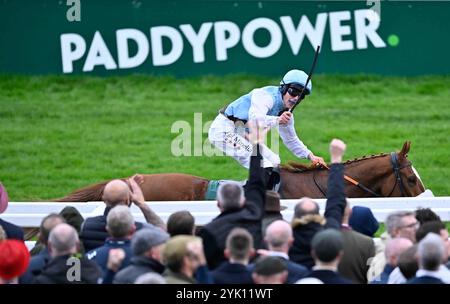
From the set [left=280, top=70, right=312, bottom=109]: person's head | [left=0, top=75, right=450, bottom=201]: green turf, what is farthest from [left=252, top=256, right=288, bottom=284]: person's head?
[left=0, top=75, right=450, bottom=201]: green turf

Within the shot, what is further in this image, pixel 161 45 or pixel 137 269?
pixel 161 45

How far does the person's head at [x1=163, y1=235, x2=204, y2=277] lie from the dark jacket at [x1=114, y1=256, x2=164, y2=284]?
0.26 meters

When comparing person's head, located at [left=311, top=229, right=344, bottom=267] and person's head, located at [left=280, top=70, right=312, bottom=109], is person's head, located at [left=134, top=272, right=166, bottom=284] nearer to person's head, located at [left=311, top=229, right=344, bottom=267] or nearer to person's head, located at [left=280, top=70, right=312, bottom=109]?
person's head, located at [left=311, top=229, right=344, bottom=267]

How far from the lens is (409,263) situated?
6777mm

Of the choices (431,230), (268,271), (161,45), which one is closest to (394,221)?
(431,230)

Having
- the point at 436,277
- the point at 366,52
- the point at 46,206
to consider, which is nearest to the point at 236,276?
the point at 436,277

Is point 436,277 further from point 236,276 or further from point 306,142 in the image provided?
point 306,142

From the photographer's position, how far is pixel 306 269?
6.82 meters

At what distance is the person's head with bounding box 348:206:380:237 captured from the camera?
321 inches

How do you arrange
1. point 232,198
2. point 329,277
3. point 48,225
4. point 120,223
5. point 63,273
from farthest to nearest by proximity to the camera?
point 48,225 < point 232,198 < point 120,223 < point 63,273 < point 329,277

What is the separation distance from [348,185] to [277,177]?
24.9 inches

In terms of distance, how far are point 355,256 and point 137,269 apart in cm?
147

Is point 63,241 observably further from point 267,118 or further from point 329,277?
point 267,118
